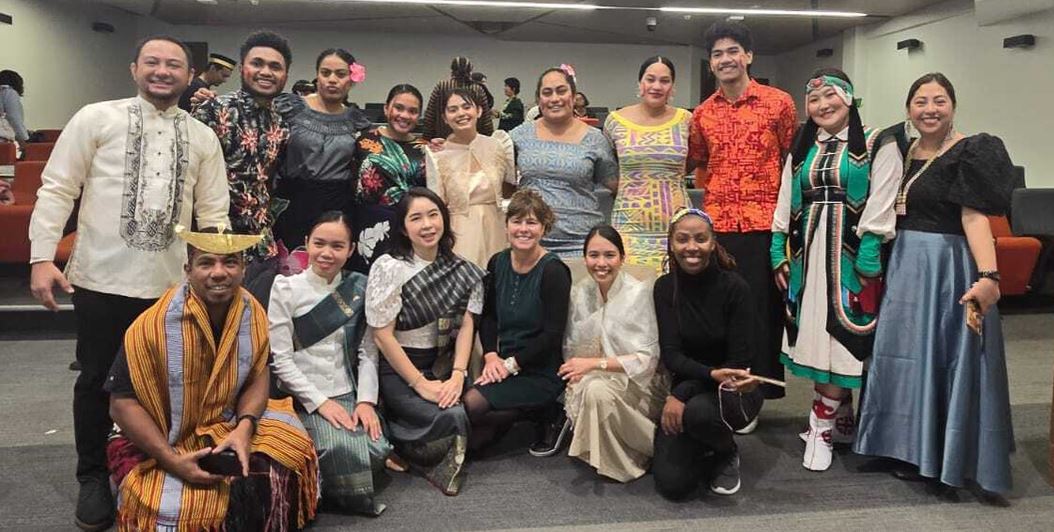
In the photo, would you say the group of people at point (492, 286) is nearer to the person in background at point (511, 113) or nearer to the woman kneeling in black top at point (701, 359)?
the woman kneeling in black top at point (701, 359)

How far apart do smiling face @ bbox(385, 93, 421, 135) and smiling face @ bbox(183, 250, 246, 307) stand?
3.45 ft

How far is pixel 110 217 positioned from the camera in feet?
7.00

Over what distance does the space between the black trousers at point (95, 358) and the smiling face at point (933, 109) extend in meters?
2.45

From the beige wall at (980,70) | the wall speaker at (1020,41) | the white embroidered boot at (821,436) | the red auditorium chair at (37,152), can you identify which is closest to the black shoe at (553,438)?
the white embroidered boot at (821,436)

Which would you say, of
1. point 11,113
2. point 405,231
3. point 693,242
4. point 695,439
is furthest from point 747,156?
point 11,113

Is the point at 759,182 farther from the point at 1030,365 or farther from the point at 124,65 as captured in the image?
the point at 124,65

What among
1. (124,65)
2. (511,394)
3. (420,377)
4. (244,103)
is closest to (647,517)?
(511,394)

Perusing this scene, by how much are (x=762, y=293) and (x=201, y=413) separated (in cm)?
198

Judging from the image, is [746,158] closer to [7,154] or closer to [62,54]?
[7,154]

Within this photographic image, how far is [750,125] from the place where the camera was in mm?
2789

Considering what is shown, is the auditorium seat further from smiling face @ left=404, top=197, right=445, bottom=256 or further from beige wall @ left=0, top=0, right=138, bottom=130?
smiling face @ left=404, top=197, right=445, bottom=256

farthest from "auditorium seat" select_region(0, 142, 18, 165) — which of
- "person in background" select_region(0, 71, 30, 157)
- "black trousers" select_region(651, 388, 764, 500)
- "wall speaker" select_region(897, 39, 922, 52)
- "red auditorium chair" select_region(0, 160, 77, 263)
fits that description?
"wall speaker" select_region(897, 39, 922, 52)

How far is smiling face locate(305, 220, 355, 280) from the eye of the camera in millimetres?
2393

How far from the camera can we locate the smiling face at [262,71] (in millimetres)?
2602
